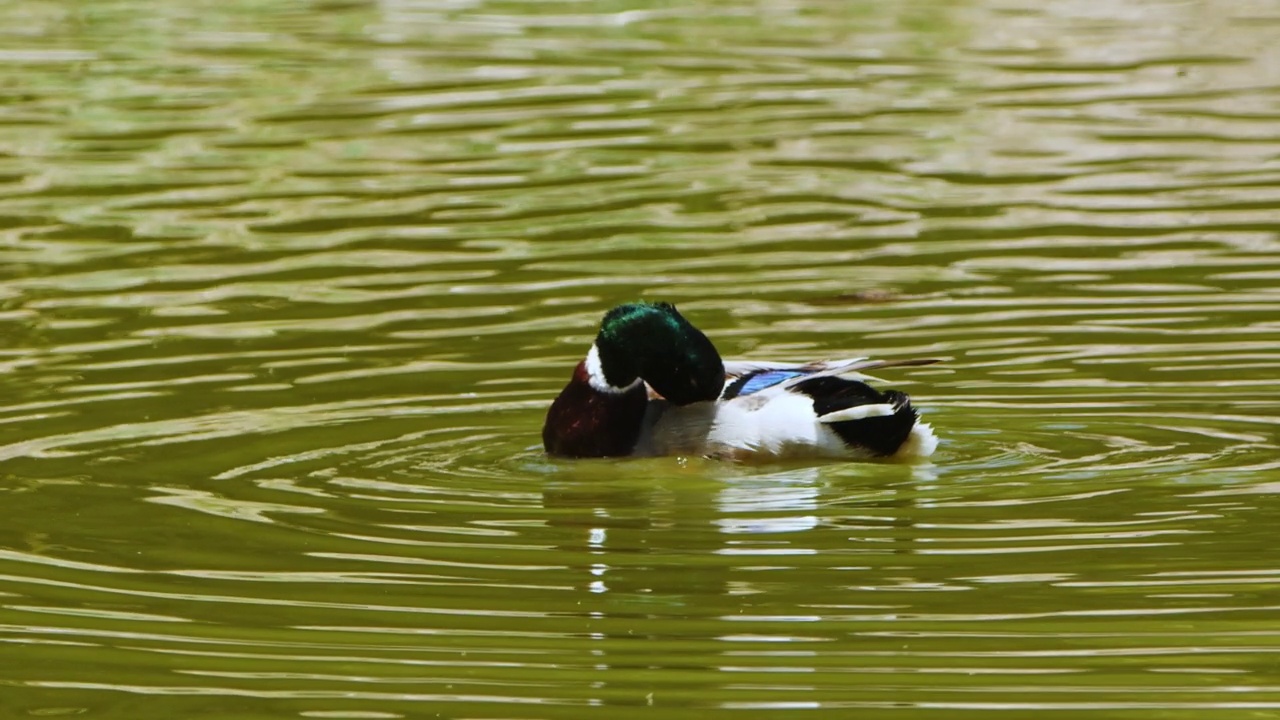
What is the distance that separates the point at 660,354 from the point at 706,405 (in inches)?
9.5

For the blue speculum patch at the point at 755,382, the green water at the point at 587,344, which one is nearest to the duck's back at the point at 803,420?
the blue speculum patch at the point at 755,382

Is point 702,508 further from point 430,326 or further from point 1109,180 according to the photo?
point 1109,180

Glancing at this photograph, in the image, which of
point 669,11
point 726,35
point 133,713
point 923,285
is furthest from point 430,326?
point 669,11

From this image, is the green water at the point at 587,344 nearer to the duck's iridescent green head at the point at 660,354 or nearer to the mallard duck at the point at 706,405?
the mallard duck at the point at 706,405

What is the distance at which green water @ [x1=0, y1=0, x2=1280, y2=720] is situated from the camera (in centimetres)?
549

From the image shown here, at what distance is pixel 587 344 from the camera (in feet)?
30.9

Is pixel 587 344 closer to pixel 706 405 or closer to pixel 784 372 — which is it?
pixel 706 405

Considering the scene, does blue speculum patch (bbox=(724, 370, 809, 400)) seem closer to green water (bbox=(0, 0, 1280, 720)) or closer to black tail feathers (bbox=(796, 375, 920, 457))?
black tail feathers (bbox=(796, 375, 920, 457))

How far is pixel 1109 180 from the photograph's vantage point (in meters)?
12.7

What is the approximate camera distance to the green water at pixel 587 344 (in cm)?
549

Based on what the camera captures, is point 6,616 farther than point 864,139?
No

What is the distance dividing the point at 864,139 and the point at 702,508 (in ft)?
23.7

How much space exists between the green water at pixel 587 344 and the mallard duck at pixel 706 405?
12 cm

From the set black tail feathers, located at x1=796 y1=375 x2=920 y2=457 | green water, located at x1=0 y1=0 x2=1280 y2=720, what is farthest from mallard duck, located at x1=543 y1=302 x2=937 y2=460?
green water, located at x1=0 y1=0 x2=1280 y2=720
